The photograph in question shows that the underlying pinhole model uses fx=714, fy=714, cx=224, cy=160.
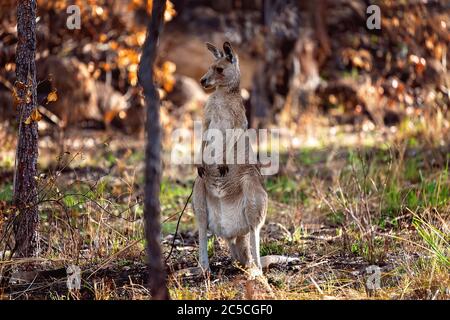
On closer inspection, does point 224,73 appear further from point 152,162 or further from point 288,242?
point 152,162

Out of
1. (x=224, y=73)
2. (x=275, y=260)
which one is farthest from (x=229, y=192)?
(x=224, y=73)

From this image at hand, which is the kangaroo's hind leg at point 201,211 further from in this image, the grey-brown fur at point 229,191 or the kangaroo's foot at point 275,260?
the kangaroo's foot at point 275,260

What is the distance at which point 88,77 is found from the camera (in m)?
12.1

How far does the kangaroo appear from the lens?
5.47 metres

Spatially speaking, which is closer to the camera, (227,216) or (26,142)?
(26,142)

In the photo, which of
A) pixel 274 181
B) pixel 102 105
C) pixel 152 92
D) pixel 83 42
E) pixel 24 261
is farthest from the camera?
pixel 102 105

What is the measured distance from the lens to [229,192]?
558 cm

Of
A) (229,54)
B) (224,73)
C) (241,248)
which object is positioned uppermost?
(229,54)

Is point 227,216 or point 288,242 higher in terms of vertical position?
point 227,216

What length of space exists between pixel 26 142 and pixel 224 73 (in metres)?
1.65

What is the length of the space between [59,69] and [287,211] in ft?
18.8

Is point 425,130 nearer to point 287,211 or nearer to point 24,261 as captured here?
point 287,211

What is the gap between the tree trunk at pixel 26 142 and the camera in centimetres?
536
